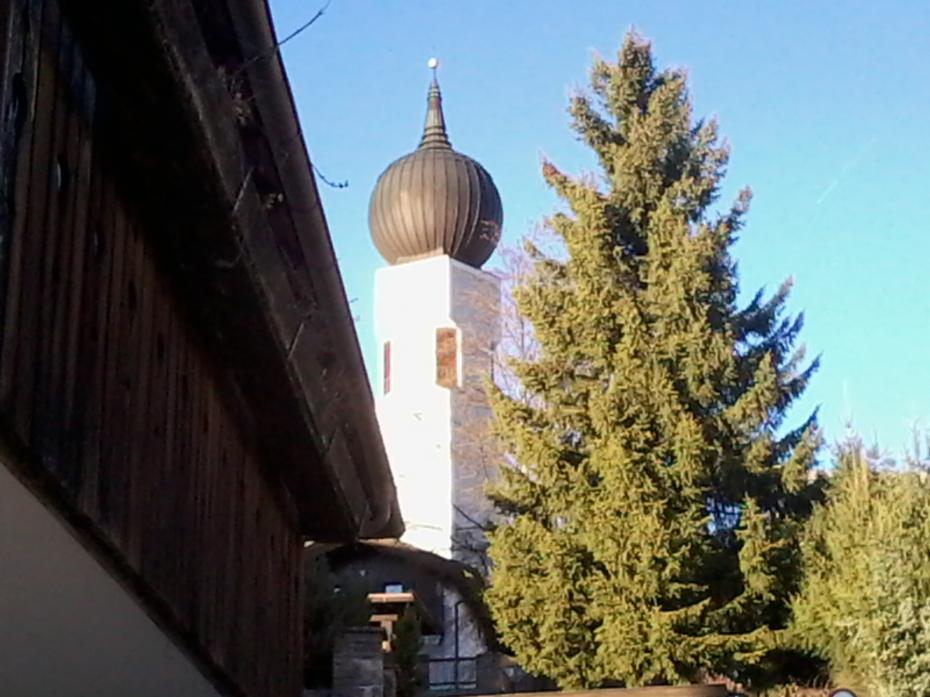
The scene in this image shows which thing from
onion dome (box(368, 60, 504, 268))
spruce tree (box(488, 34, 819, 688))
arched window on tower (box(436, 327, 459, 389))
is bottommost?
spruce tree (box(488, 34, 819, 688))

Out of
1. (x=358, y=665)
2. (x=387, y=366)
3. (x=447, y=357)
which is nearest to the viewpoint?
(x=358, y=665)

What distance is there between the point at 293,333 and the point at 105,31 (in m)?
1.17

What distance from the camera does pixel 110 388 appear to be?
104 inches

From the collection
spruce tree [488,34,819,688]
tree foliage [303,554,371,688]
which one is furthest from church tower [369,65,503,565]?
tree foliage [303,554,371,688]

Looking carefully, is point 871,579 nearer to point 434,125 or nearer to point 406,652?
point 406,652

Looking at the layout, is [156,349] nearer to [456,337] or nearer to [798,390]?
[798,390]

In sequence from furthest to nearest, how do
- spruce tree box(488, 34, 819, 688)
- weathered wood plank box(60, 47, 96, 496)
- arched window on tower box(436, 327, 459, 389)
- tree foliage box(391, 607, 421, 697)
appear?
arched window on tower box(436, 327, 459, 389) → spruce tree box(488, 34, 819, 688) → tree foliage box(391, 607, 421, 697) → weathered wood plank box(60, 47, 96, 496)

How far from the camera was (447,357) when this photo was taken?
1380 inches

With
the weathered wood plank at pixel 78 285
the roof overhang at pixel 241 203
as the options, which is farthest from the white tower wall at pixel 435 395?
the weathered wood plank at pixel 78 285

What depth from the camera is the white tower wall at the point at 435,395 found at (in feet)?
98.1

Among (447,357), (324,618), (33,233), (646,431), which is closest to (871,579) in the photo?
(646,431)

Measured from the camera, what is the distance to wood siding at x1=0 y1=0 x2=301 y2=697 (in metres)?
2.15

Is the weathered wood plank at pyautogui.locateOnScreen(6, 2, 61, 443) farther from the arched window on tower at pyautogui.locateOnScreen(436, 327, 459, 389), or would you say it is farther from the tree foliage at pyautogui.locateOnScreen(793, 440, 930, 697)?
the arched window on tower at pyautogui.locateOnScreen(436, 327, 459, 389)

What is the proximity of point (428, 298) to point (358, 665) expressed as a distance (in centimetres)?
2395
